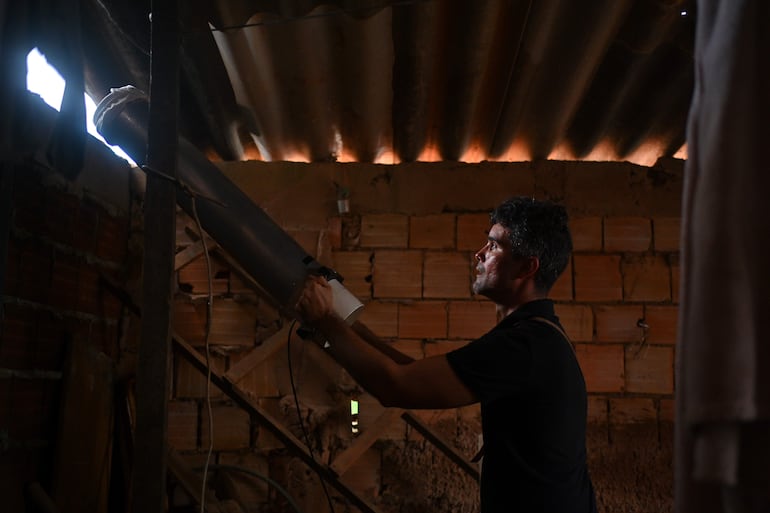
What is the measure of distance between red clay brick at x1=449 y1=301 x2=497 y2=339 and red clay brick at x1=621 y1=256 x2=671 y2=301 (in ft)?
2.23

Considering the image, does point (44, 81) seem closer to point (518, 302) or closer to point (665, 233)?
point (518, 302)

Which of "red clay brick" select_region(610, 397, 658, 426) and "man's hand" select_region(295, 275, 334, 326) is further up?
"man's hand" select_region(295, 275, 334, 326)

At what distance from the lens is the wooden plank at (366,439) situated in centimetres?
279

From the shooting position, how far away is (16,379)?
1989mm

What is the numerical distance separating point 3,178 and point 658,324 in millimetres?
2799

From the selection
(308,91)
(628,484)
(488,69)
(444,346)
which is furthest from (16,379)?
(628,484)

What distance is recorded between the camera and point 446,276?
3.11 metres

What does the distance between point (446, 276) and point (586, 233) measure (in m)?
0.74

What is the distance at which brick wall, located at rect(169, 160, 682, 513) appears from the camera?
2994 mm

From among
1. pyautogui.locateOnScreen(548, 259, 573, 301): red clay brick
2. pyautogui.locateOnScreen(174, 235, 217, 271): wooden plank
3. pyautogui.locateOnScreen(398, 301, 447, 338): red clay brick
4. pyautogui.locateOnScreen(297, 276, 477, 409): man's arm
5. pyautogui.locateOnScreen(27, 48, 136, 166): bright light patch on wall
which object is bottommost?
pyautogui.locateOnScreen(297, 276, 477, 409): man's arm

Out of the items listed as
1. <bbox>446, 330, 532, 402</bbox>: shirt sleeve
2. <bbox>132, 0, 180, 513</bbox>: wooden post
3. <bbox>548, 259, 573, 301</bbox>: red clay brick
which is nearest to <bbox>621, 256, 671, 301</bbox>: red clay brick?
<bbox>548, 259, 573, 301</bbox>: red clay brick

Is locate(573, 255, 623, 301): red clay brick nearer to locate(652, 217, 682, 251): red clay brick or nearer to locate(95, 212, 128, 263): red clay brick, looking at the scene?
locate(652, 217, 682, 251): red clay brick

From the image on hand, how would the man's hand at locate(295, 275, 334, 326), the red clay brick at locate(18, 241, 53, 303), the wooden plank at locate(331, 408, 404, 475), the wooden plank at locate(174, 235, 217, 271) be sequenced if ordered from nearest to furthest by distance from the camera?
the man's hand at locate(295, 275, 334, 326)
the red clay brick at locate(18, 241, 53, 303)
the wooden plank at locate(331, 408, 404, 475)
the wooden plank at locate(174, 235, 217, 271)

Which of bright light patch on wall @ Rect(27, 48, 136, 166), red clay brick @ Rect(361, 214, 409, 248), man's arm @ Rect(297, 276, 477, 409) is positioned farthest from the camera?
red clay brick @ Rect(361, 214, 409, 248)
